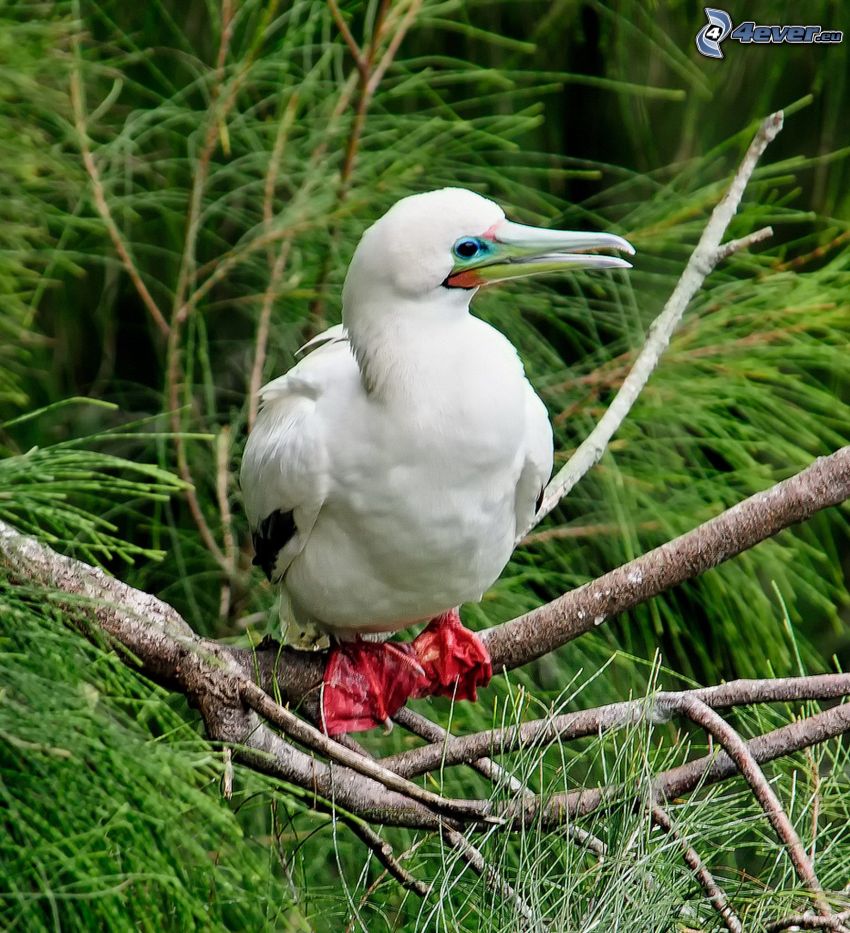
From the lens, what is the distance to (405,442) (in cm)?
134

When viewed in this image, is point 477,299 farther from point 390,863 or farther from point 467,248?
point 390,863

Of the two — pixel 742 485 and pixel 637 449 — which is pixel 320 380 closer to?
pixel 637 449

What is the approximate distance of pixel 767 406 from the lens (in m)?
Answer: 1.95

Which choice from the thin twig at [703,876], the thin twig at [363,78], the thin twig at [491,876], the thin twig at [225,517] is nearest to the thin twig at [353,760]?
the thin twig at [491,876]

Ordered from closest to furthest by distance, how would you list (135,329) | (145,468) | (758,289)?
1. (145,468)
2. (758,289)
3. (135,329)

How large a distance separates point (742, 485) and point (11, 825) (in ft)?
4.45

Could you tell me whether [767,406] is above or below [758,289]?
below

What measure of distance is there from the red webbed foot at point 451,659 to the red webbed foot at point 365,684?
1cm

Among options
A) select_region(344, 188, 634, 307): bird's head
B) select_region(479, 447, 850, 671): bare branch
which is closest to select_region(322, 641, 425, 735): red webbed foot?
Result: select_region(479, 447, 850, 671): bare branch

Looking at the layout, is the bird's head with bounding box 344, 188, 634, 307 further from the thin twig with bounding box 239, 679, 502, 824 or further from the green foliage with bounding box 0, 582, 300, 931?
the green foliage with bounding box 0, 582, 300, 931

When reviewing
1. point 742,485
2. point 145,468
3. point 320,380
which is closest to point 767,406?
point 742,485

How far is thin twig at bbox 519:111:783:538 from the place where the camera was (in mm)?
1464

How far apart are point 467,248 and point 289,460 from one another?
307mm

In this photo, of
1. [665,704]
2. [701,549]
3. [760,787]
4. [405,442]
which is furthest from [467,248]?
[760,787]
